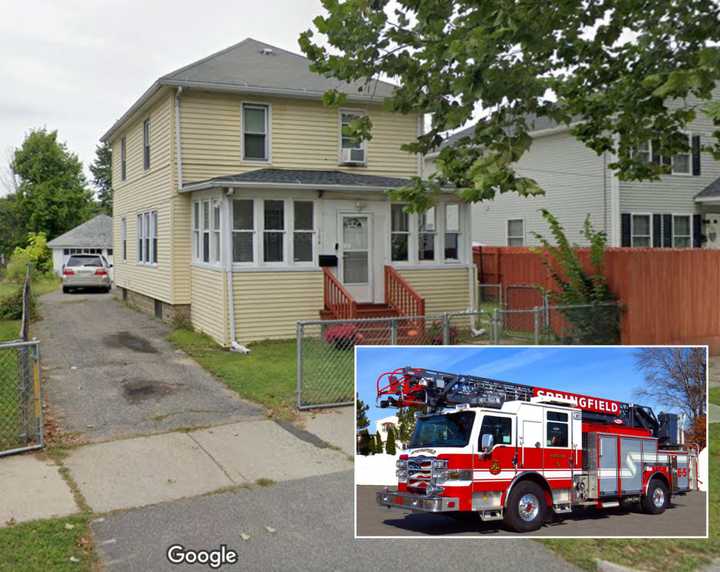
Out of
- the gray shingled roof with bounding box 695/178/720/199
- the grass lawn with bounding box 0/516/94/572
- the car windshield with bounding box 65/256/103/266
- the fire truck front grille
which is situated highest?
the gray shingled roof with bounding box 695/178/720/199

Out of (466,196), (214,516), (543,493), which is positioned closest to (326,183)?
(466,196)

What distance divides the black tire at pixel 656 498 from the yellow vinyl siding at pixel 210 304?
1307cm

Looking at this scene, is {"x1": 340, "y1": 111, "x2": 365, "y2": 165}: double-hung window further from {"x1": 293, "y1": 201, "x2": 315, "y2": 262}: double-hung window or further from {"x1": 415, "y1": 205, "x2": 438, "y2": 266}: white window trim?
{"x1": 293, "y1": 201, "x2": 315, "y2": 262}: double-hung window

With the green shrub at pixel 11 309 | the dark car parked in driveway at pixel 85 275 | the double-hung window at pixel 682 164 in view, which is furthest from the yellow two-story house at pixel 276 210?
the double-hung window at pixel 682 164

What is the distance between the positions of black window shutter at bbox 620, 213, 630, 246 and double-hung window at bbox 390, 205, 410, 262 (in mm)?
9697

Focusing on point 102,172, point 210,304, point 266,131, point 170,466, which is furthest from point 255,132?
point 102,172

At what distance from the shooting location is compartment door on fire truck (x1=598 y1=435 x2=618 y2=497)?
7.91ft

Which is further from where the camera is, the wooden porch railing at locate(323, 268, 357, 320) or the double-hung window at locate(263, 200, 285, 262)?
the double-hung window at locate(263, 200, 285, 262)

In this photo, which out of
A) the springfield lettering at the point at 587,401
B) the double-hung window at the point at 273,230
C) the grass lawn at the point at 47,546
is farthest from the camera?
the double-hung window at the point at 273,230

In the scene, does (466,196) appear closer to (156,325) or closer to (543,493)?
(543,493)

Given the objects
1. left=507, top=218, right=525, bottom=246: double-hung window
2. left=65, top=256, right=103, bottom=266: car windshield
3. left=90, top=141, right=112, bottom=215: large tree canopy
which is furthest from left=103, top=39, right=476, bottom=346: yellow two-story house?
left=90, top=141, right=112, bottom=215: large tree canopy

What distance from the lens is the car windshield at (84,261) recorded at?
30.3 meters

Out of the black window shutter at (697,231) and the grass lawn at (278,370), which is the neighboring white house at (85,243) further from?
the grass lawn at (278,370)

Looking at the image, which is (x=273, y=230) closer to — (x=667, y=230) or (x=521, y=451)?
(x=521, y=451)
